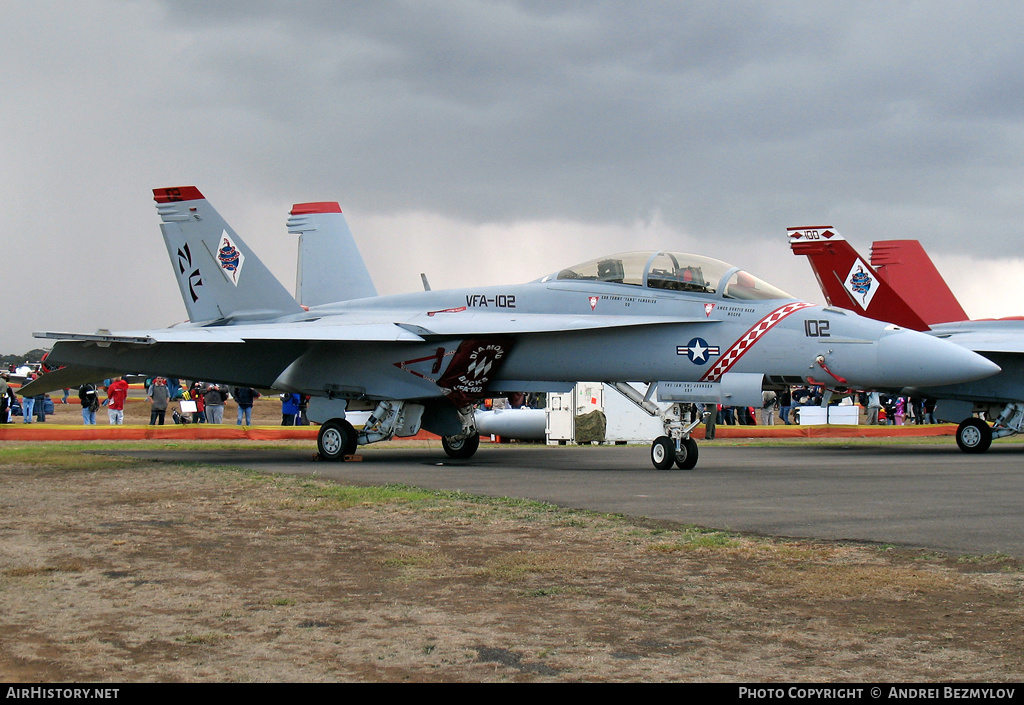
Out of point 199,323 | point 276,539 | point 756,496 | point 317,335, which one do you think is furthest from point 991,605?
point 199,323

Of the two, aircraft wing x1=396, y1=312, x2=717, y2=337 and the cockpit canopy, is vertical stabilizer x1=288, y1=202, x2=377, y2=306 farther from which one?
the cockpit canopy

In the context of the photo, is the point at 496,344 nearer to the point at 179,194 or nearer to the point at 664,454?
the point at 664,454

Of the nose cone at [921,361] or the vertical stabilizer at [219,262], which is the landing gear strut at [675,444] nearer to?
the nose cone at [921,361]

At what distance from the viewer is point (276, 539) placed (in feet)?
21.8

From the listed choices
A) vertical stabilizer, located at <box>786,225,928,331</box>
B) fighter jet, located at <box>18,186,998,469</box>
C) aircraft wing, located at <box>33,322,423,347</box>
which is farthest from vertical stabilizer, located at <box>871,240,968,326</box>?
aircraft wing, located at <box>33,322,423,347</box>

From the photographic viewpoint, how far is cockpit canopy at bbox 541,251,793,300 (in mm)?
13039

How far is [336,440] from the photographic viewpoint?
49.3 feet

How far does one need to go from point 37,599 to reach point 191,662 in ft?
4.93

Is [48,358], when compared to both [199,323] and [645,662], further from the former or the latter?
[645,662]

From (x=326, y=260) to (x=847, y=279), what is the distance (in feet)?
39.0

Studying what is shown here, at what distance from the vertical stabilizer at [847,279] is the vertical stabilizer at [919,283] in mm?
1188

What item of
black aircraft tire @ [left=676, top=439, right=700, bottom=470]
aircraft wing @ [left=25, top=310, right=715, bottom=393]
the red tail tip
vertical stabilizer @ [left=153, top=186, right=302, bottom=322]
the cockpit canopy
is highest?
the red tail tip

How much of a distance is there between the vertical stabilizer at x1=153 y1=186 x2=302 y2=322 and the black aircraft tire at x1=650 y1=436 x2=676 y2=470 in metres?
7.21

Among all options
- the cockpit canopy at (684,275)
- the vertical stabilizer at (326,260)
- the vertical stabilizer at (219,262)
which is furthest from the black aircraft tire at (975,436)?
the vertical stabilizer at (219,262)
